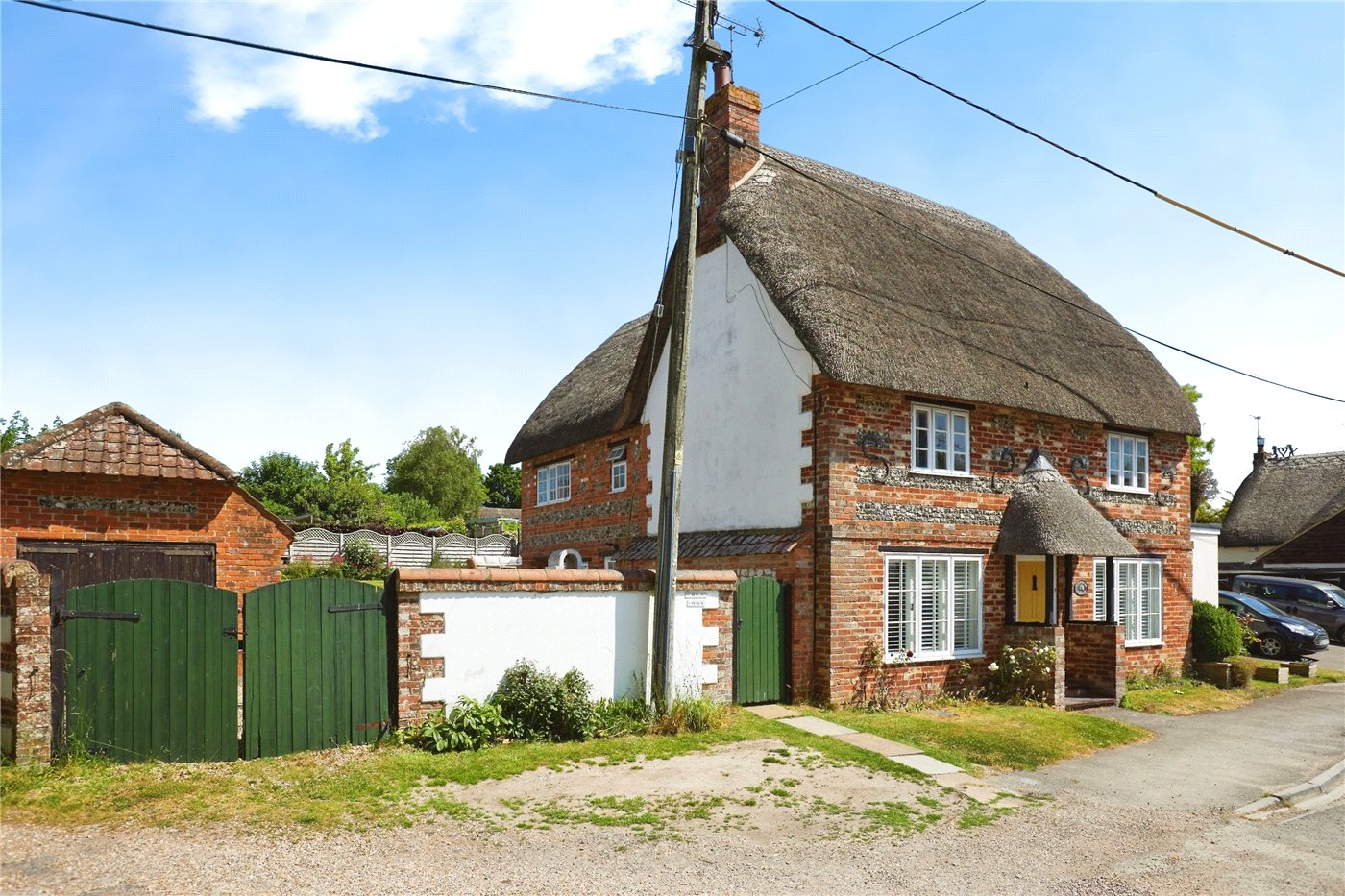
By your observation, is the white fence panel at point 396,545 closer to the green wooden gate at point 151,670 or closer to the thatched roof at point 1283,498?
the green wooden gate at point 151,670

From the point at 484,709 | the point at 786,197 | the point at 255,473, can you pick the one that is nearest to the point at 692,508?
the point at 786,197

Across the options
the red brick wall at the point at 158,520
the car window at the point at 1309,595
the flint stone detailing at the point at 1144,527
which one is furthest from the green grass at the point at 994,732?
the car window at the point at 1309,595

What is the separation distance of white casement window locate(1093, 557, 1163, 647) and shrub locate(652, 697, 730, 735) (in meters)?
8.36

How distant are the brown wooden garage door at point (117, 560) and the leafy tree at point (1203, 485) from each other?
41650 mm

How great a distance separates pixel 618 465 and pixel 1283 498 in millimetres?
32107

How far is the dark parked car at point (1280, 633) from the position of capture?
20859mm

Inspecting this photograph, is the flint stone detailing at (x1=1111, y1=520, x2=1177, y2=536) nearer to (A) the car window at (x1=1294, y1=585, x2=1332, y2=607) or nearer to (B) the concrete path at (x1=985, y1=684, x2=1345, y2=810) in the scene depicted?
(B) the concrete path at (x1=985, y1=684, x2=1345, y2=810)

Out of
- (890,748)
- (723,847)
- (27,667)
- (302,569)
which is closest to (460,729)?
(723,847)

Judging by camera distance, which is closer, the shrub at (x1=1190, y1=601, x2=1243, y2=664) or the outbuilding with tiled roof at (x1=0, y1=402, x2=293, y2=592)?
the outbuilding with tiled roof at (x1=0, y1=402, x2=293, y2=592)

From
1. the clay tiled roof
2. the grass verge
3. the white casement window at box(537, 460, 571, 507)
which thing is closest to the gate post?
the clay tiled roof

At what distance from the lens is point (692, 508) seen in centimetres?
1611

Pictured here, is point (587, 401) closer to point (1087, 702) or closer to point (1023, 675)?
point (1023, 675)

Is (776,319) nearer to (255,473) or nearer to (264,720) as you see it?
(264,720)

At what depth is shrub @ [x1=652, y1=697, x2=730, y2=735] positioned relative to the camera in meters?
10.9
